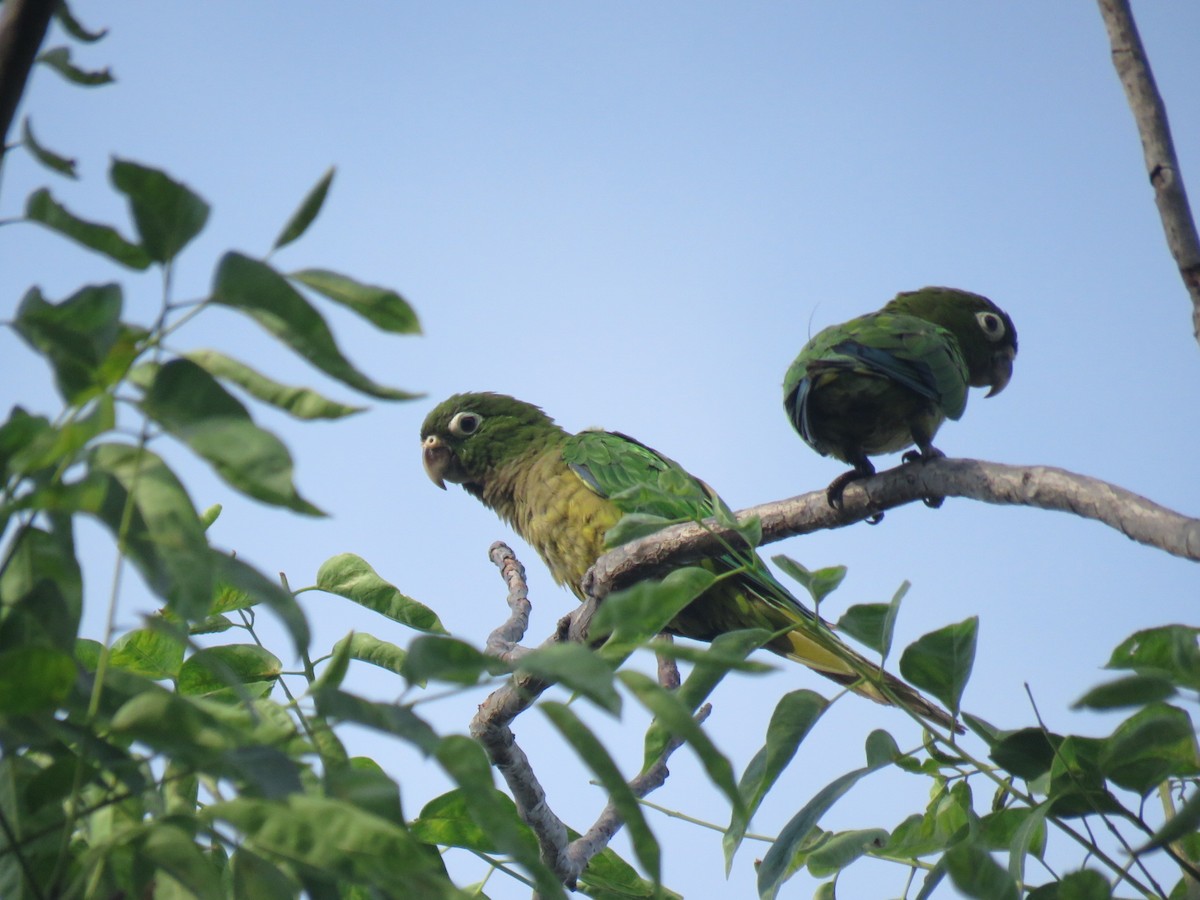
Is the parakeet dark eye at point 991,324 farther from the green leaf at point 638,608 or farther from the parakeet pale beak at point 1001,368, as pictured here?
the green leaf at point 638,608

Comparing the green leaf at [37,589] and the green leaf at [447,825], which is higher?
the green leaf at [37,589]

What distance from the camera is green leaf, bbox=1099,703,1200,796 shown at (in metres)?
1.40

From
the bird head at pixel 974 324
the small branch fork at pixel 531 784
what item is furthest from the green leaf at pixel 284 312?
the bird head at pixel 974 324

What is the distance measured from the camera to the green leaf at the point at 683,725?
93 cm

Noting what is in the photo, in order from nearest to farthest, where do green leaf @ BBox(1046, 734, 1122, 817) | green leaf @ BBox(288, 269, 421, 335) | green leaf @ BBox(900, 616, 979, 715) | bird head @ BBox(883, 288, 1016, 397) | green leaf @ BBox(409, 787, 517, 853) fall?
1. green leaf @ BBox(288, 269, 421, 335)
2. green leaf @ BBox(1046, 734, 1122, 817)
3. green leaf @ BBox(900, 616, 979, 715)
4. green leaf @ BBox(409, 787, 517, 853)
5. bird head @ BBox(883, 288, 1016, 397)

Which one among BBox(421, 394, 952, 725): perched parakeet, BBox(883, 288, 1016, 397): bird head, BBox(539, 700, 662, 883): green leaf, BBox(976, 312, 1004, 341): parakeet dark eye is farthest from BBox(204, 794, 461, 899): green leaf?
BBox(976, 312, 1004, 341): parakeet dark eye

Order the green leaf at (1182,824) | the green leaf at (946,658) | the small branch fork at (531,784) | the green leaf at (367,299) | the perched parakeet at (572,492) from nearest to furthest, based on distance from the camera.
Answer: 1. the green leaf at (367,299)
2. the green leaf at (1182,824)
3. the green leaf at (946,658)
4. the small branch fork at (531,784)
5. the perched parakeet at (572,492)

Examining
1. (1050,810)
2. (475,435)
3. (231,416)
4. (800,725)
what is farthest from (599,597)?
(475,435)

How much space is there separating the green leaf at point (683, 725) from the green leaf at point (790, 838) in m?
0.72

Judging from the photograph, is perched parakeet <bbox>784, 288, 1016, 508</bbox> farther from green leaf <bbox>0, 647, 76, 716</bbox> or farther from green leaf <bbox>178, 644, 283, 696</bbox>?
green leaf <bbox>0, 647, 76, 716</bbox>

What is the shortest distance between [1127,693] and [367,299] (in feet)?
3.40

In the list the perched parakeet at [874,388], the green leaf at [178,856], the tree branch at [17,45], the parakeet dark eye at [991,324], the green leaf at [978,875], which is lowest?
the green leaf at [178,856]

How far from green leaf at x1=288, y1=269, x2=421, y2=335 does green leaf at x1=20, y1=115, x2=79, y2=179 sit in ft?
0.94

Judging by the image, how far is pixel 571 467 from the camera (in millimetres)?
5926
